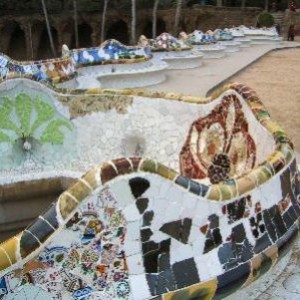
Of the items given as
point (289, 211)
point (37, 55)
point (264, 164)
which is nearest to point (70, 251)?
point (264, 164)

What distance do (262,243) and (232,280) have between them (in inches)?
11.6

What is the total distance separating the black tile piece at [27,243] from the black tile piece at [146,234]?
0.49m

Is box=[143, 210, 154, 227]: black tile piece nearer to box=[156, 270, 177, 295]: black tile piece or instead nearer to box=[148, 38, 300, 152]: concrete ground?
box=[156, 270, 177, 295]: black tile piece

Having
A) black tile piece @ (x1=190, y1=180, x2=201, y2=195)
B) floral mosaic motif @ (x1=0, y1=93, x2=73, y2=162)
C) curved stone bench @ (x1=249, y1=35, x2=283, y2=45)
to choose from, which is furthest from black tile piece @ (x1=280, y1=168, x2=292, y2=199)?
curved stone bench @ (x1=249, y1=35, x2=283, y2=45)

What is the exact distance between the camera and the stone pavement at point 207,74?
10172 millimetres

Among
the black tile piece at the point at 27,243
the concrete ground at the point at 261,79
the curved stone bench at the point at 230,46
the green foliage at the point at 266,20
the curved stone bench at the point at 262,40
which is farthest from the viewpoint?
the green foliage at the point at 266,20

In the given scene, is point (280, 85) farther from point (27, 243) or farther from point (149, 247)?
point (27, 243)

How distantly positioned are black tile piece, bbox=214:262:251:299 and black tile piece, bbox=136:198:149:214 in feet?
1.85

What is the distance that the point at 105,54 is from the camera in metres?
10.9

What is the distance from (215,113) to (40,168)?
204cm

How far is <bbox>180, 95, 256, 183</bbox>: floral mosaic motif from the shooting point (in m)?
3.88

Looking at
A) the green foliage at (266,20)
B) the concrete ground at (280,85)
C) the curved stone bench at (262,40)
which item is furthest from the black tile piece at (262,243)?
the green foliage at (266,20)

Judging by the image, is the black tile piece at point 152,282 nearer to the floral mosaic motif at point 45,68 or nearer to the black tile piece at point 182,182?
the black tile piece at point 182,182

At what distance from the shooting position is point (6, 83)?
509cm
